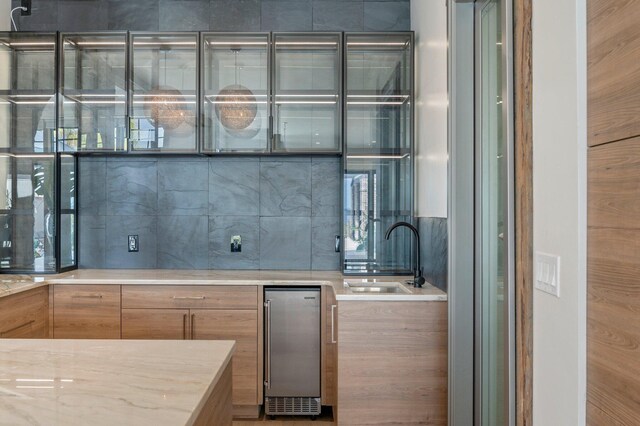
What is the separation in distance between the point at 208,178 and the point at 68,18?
5.66 ft

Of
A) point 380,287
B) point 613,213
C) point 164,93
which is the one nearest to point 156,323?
point 380,287

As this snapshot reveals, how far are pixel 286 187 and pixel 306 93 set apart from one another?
29.7 inches

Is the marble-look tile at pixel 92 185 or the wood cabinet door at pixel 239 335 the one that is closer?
the wood cabinet door at pixel 239 335

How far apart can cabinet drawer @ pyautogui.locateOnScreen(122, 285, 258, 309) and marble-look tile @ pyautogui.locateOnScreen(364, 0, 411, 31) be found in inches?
88.3

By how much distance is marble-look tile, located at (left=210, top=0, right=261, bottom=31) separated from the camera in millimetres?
3633

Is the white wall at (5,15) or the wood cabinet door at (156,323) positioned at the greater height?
the white wall at (5,15)

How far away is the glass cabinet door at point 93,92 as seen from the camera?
10.8 feet

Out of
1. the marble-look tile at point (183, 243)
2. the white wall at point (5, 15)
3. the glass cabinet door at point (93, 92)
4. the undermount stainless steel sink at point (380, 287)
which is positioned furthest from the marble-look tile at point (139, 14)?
the undermount stainless steel sink at point (380, 287)

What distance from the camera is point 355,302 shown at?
2.46 meters

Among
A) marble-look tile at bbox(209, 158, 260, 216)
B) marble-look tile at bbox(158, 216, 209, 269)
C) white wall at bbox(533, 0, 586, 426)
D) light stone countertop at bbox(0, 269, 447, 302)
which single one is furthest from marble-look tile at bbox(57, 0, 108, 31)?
white wall at bbox(533, 0, 586, 426)

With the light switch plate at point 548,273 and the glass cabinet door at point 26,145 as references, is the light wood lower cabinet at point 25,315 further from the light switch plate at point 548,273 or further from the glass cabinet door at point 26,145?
the light switch plate at point 548,273

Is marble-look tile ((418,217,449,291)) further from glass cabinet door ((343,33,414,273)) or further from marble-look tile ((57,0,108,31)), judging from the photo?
marble-look tile ((57,0,108,31))

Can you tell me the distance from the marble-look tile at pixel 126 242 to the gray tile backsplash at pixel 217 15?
1.55 metres

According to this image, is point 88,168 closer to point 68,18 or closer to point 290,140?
point 68,18
